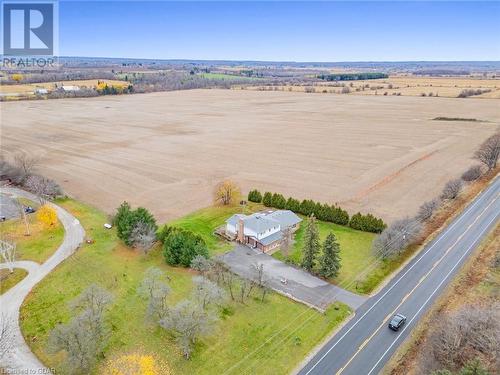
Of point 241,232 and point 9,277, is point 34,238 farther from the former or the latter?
point 241,232

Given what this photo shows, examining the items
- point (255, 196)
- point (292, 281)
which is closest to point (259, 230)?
point (292, 281)

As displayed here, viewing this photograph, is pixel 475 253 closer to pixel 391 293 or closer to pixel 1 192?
pixel 391 293

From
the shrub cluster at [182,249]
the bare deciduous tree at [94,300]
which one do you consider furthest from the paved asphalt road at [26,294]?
the shrub cluster at [182,249]

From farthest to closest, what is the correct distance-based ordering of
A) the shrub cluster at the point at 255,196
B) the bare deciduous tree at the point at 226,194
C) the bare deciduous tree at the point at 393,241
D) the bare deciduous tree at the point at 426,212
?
1. the shrub cluster at the point at 255,196
2. the bare deciduous tree at the point at 226,194
3. the bare deciduous tree at the point at 426,212
4. the bare deciduous tree at the point at 393,241

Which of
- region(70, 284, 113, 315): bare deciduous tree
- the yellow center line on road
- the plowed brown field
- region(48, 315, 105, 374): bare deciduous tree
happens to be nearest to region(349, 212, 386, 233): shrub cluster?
the plowed brown field

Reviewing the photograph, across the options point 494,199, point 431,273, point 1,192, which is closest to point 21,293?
point 1,192

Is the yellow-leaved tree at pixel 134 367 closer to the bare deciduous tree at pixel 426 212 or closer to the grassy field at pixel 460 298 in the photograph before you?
the grassy field at pixel 460 298

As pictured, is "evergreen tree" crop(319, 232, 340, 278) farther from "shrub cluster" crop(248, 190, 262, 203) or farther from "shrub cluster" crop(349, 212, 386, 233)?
"shrub cluster" crop(248, 190, 262, 203)
